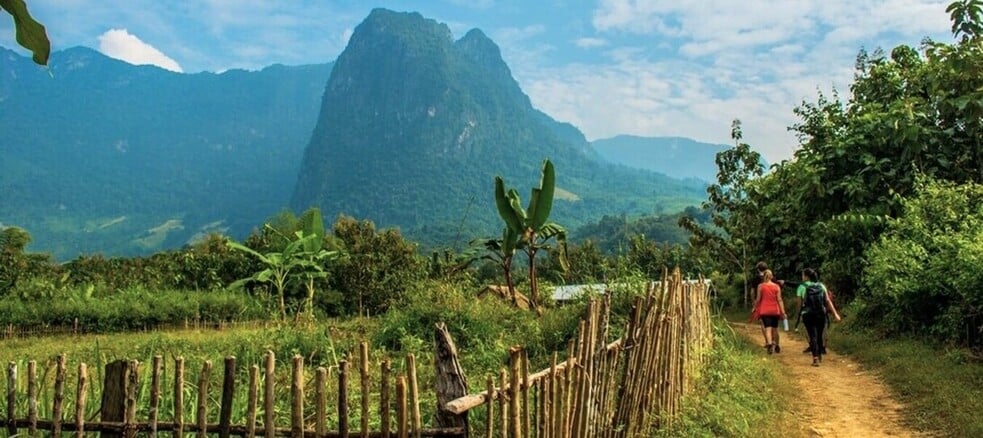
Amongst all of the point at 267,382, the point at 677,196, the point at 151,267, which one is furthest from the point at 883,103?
the point at 677,196

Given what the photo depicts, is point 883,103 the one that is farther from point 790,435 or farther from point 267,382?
point 267,382

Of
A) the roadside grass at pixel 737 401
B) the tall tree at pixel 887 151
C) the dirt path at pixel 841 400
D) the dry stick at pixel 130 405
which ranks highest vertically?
Result: the tall tree at pixel 887 151

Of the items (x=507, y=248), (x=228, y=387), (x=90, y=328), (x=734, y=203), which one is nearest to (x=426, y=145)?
(x=734, y=203)

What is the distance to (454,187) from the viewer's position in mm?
126562

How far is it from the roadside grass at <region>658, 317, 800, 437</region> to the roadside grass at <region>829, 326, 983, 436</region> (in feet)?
3.37

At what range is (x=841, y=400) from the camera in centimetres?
714

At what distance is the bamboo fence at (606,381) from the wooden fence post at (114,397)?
140 cm

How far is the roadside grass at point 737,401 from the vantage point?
5.46 m

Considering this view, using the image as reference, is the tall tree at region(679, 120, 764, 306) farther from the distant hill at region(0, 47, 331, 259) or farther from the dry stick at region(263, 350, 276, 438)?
the distant hill at region(0, 47, 331, 259)

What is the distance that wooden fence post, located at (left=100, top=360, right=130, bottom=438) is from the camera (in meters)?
3.06

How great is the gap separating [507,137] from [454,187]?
100 feet

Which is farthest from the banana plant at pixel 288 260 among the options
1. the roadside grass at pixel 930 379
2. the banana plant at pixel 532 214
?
the roadside grass at pixel 930 379

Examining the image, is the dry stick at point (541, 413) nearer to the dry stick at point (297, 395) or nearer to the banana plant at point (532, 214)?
the dry stick at point (297, 395)

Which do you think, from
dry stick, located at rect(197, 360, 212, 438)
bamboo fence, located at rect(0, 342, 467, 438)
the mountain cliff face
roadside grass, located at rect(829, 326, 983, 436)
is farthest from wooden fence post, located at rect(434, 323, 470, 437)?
the mountain cliff face
